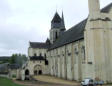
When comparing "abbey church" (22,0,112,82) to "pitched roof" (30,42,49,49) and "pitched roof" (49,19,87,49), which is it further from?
"pitched roof" (30,42,49,49)

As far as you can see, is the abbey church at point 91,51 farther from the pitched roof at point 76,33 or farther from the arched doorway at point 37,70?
the arched doorway at point 37,70

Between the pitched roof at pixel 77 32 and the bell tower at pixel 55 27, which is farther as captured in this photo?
the bell tower at pixel 55 27

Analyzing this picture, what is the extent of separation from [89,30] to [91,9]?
4059 mm

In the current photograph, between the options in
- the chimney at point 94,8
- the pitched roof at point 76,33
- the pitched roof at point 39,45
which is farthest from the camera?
the pitched roof at point 39,45

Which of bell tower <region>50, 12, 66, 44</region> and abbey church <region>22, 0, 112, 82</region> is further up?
bell tower <region>50, 12, 66, 44</region>

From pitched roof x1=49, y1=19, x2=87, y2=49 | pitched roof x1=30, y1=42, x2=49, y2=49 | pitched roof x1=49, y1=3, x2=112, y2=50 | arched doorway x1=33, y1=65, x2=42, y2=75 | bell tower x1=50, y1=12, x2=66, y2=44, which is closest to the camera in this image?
pitched roof x1=49, y1=3, x2=112, y2=50

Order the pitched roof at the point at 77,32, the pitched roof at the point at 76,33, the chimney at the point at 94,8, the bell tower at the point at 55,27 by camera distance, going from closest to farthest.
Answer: the chimney at the point at 94,8
the pitched roof at the point at 77,32
the pitched roof at the point at 76,33
the bell tower at the point at 55,27

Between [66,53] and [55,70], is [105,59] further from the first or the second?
[55,70]

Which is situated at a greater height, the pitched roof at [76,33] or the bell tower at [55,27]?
the bell tower at [55,27]

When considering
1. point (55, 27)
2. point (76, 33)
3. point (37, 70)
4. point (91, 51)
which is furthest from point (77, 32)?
point (55, 27)

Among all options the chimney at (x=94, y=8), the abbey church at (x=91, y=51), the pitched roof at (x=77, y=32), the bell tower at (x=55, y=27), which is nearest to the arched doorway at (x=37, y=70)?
the bell tower at (x=55, y=27)

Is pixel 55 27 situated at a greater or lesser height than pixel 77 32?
greater

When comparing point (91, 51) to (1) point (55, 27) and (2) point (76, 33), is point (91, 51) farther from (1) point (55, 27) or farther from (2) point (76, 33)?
(1) point (55, 27)

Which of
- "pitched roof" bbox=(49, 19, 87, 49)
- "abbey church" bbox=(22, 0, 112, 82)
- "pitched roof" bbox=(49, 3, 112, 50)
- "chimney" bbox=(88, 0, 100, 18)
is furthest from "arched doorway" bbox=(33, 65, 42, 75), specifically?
"chimney" bbox=(88, 0, 100, 18)
